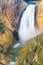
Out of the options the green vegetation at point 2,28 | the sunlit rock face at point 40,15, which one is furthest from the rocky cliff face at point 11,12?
the sunlit rock face at point 40,15

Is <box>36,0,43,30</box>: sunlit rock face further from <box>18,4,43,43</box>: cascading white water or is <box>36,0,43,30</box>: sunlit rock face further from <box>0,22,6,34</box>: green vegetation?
<box>0,22,6,34</box>: green vegetation

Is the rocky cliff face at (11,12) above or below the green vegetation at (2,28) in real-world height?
above

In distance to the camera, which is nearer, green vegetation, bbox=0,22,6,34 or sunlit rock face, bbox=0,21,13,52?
sunlit rock face, bbox=0,21,13,52

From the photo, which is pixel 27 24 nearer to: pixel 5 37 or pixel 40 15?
pixel 40 15

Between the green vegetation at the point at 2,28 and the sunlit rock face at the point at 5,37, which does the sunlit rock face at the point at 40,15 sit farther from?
the green vegetation at the point at 2,28

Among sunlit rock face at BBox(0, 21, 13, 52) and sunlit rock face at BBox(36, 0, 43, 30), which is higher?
sunlit rock face at BBox(36, 0, 43, 30)

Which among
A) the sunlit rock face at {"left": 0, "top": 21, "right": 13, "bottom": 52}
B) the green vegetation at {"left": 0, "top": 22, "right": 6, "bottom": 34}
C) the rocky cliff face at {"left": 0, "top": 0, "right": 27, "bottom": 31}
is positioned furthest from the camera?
the rocky cliff face at {"left": 0, "top": 0, "right": 27, "bottom": 31}

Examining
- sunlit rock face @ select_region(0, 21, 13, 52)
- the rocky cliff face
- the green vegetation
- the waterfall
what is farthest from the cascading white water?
the green vegetation

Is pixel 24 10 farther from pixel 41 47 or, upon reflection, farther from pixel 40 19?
pixel 41 47

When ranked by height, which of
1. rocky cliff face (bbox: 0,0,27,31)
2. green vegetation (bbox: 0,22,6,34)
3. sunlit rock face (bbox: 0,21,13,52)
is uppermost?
rocky cliff face (bbox: 0,0,27,31)
